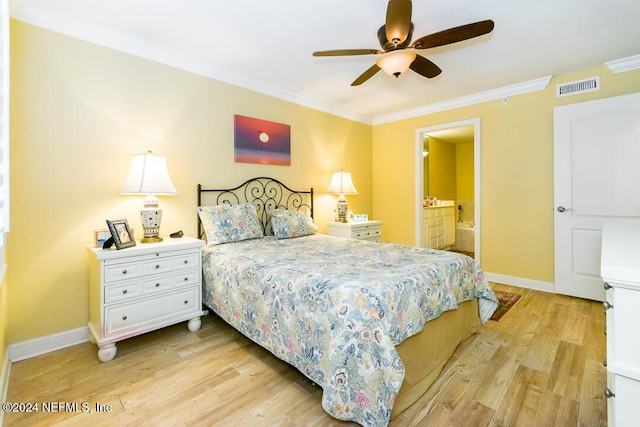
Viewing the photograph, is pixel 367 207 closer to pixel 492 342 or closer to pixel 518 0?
pixel 492 342

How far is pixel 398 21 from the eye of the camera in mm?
1739

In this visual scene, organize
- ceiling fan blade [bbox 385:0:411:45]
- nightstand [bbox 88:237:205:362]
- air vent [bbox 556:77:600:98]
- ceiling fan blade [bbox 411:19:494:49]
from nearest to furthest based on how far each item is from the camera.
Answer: ceiling fan blade [bbox 385:0:411:45] < ceiling fan blade [bbox 411:19:494:49] < nightstand [bbox 88:237:205:362] < air vent [bbox 556:77:600:98]

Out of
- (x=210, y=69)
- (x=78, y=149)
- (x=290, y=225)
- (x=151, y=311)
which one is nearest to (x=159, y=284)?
(x=151, y=311)

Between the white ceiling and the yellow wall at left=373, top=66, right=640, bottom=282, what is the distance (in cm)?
28

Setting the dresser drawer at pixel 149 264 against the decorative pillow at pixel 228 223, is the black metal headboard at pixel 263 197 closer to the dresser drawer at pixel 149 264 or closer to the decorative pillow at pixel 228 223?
the decorative pillow at pixel 228 223

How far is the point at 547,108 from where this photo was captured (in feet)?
10.8

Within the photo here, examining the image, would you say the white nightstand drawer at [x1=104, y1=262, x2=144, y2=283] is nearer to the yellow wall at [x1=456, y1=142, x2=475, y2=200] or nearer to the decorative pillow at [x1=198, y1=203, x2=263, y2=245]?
the decorative pillow at [x1=198, y1=203, x2=263, y2=245]

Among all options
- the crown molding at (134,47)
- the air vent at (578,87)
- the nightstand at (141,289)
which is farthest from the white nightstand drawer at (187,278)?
the air vent at (578,87)

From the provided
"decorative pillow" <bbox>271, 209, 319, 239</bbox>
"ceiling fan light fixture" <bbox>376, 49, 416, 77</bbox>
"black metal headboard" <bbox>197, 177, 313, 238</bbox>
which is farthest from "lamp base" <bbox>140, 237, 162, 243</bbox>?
"ceiling fan light fixture" <bbox>376, 49, 416, 77</bbox>

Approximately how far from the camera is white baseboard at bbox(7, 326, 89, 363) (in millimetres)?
1978

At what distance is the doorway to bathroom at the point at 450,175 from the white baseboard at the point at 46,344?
4.03 metres

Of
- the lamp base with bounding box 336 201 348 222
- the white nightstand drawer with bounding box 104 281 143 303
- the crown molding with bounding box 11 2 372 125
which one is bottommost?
the white nightstand drawer with bounding box 104 281 143 303

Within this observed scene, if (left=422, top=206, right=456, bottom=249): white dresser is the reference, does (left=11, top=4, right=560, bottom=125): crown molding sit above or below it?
above

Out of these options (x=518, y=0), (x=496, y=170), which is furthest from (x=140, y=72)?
(x=496, y=170)
